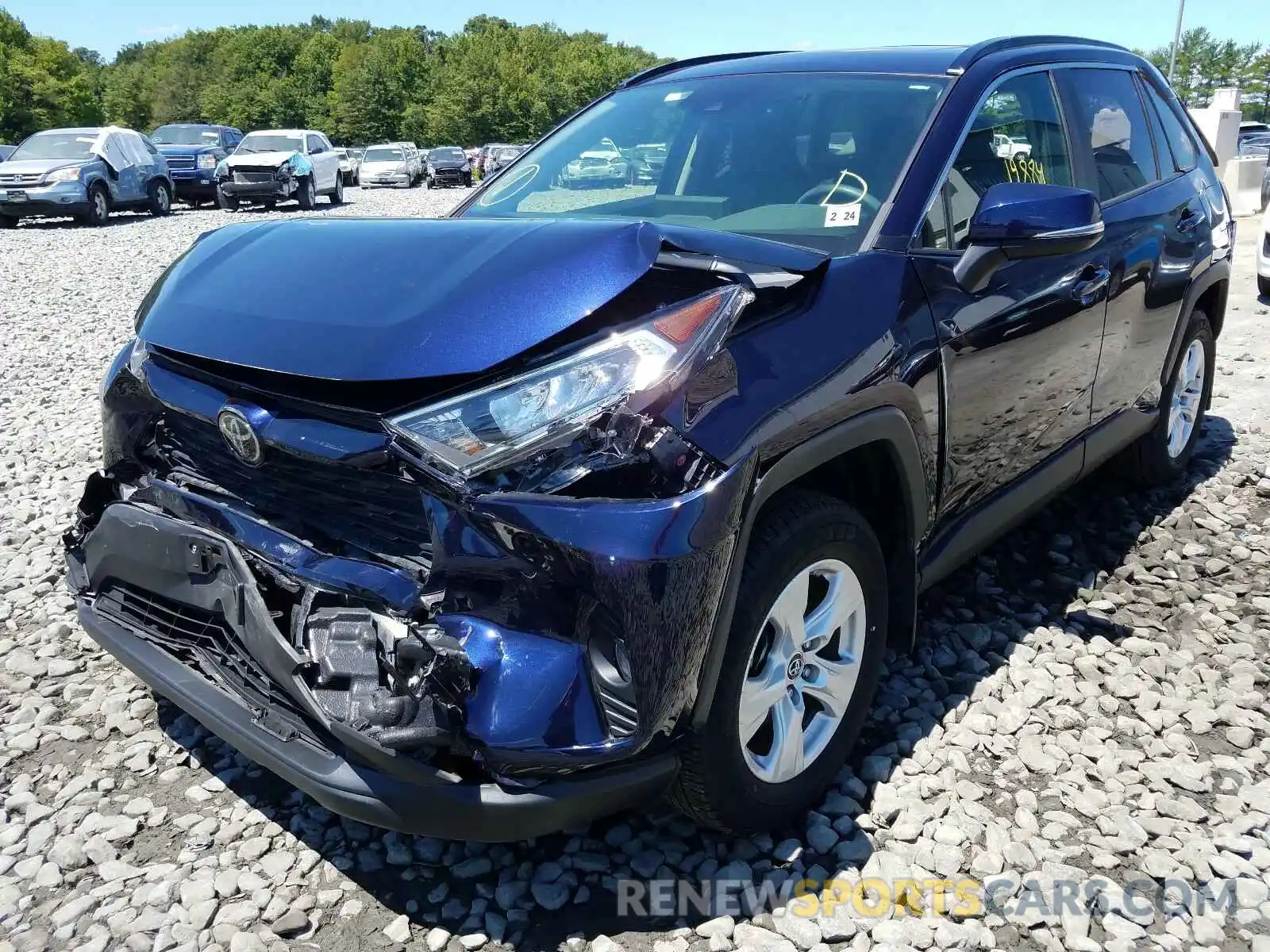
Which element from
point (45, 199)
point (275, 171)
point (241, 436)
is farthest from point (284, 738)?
point (275, 171)

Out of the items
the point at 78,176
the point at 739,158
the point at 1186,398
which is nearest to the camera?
the point at 739,158

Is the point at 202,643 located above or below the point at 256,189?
below

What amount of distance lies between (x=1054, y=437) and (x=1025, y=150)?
924 millimetres

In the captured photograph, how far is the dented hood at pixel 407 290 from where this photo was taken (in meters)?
1.97

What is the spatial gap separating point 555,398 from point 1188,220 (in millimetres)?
3452

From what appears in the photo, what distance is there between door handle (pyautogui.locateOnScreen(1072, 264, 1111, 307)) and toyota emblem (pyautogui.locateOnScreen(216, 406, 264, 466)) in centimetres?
247

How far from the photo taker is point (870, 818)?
2576 mm

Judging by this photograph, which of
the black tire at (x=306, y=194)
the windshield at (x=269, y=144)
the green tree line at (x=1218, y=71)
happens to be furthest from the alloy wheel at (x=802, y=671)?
the green tree line at (x=1218, y=71)

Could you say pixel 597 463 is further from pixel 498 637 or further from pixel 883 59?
pixel 883 59

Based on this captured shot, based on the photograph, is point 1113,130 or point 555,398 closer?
point 555,398

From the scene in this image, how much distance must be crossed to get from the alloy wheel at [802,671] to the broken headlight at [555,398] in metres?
0.60

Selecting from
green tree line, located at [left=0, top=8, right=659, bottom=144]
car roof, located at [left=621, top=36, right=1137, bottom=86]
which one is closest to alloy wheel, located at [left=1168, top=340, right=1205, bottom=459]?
car roof, located at [left=621, top=36, right=1137, bottom=86]

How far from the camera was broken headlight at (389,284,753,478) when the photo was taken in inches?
74.0

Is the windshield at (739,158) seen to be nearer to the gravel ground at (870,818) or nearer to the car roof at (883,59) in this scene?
the car roof at (883,59)
